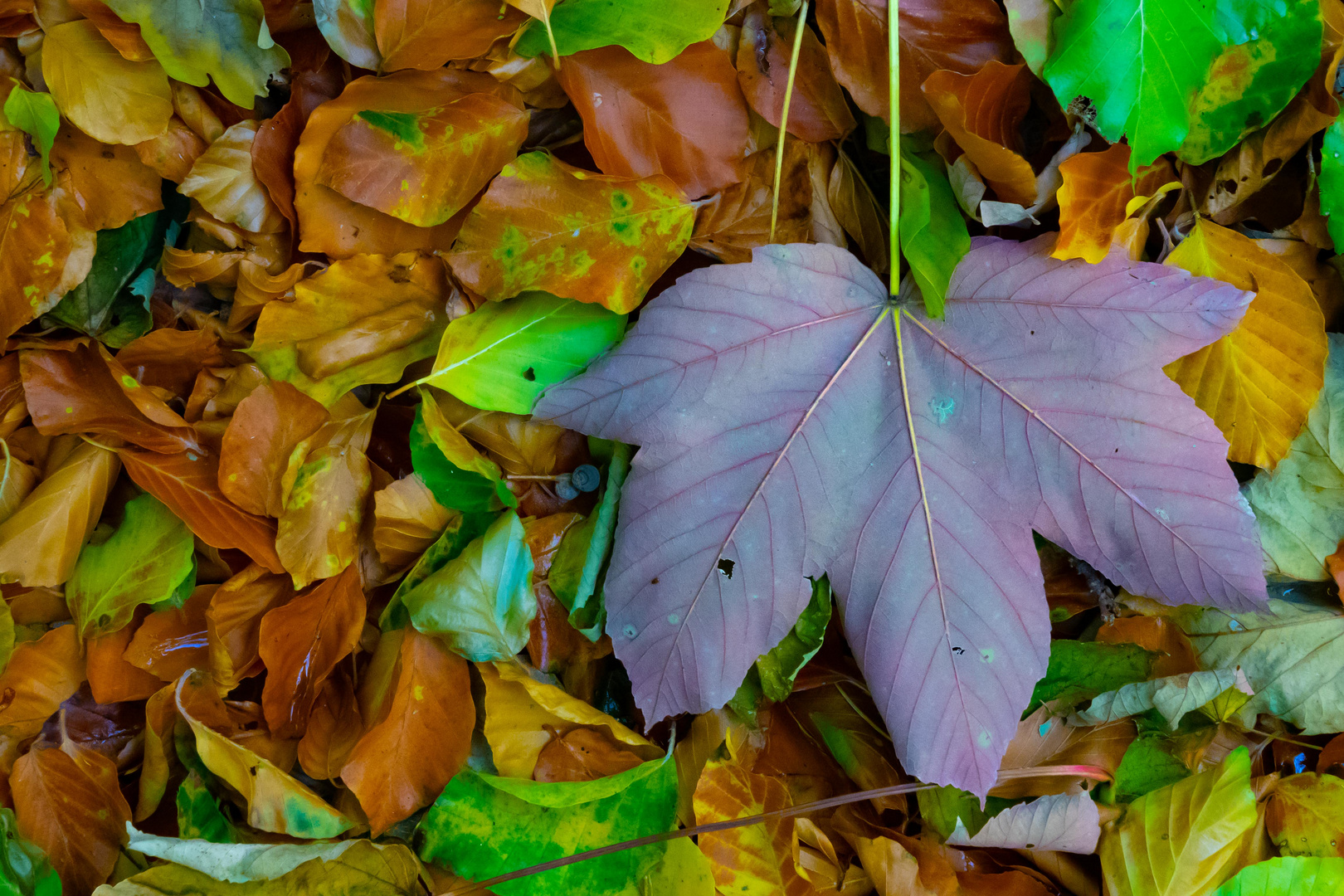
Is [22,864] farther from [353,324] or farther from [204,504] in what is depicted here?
[353,324]

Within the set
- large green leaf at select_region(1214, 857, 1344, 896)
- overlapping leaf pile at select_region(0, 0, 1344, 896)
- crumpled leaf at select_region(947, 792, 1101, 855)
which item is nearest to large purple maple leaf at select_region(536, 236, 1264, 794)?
overlapping leaf pile at select_region(0, 0, 1344, 896)

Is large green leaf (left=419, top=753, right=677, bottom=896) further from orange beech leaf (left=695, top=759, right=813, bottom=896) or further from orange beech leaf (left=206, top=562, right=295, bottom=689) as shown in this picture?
orange beech leaf (left=206, top=562, right=295, bottom=689)

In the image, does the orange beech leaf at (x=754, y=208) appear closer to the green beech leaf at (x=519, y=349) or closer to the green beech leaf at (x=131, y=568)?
the green beech leaf at (x=519, y=349)

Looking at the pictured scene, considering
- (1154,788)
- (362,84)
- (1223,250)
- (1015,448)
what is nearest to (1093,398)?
(1015,448)

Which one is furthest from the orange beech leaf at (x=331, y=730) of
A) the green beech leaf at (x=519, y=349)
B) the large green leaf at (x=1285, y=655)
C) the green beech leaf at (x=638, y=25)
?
the large green leaf at (x=1285, y=655)

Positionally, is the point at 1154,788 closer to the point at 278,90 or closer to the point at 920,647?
the point at 920,647

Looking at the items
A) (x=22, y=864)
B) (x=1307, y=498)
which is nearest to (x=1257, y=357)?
(x=1307, y=498)

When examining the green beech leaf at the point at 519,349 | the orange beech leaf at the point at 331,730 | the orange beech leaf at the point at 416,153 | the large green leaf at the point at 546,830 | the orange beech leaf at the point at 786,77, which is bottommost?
the large green leaf at the point at 546,830
